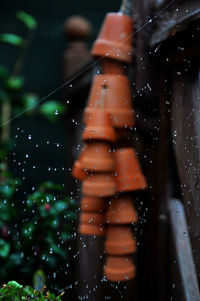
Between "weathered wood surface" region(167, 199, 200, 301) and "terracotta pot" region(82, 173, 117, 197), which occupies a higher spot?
"terracotta pot" region(82, 173, 117, 197)

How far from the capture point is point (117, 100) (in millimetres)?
1155

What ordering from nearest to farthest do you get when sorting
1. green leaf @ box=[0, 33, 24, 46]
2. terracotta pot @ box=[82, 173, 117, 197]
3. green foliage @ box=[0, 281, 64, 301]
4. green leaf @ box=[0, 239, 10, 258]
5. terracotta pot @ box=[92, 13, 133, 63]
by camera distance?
1. green foliage @ box=[0, 281, 64, 301]
2. terracotta pot @ box=[82, 173, 117, 197]
3. terracotta pot @ box=[92, 13, 133, 63]
4. green leaf @ box=[0, 239, 10, 258]
5. green leaf @ box=[0, 33, 24, 46]

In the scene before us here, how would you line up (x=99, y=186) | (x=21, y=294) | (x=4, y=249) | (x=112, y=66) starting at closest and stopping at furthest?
(x=21, y=294), (x=112, y=66), (x=99, y=186), (x=4, y=249)

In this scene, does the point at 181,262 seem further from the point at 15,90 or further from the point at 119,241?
the point at 15,90

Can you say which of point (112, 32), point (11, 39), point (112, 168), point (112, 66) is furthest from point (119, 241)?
point (11, 39)

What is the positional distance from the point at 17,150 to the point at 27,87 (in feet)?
9.14

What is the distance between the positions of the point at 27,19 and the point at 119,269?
2.72 metres

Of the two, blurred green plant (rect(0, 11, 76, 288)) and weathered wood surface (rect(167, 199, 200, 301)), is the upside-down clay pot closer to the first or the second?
blurred green plant (rect(0, 11, 76, 288))

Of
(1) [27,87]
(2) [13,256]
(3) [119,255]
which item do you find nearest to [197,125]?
(3) [119,255]

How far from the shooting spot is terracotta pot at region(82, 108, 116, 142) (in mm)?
1203

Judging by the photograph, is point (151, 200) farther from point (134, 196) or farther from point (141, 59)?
point (141, 59)

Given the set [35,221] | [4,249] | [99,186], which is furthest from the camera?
[4,249]

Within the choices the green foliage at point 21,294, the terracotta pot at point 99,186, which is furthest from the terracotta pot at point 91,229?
the green foliage at point 21,294

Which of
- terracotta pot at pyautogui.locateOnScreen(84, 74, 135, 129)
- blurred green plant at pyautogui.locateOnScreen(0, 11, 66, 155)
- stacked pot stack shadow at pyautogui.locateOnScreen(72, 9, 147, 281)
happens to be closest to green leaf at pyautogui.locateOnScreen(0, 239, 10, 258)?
stacked pot stack shadow at pyautogui.locateOnScreen(72, 9, 147, 281)
